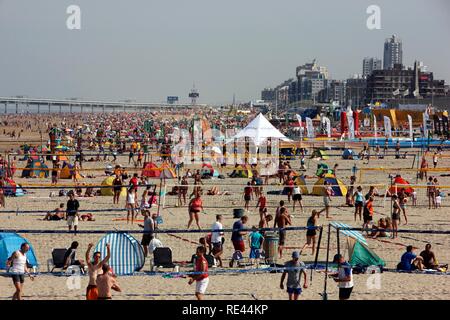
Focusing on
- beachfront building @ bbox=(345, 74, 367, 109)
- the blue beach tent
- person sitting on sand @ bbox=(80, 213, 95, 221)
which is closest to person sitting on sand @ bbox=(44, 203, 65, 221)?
person sitting on sand @ bbox=(80, 213, 95, 221)

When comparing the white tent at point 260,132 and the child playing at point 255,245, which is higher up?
the white tent at point 260,132

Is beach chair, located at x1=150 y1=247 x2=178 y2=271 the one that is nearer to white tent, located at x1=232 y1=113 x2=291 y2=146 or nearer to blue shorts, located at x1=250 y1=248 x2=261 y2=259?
blue shorts, located at x1=250 y1=248 x2=261 y2=259

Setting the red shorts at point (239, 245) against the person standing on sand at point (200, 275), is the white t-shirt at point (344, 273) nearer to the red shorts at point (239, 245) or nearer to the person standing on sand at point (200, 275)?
the person standing on sand at point (200, 275)

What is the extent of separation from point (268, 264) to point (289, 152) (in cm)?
2743

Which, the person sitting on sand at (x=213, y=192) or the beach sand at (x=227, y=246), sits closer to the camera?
the beach sand at (x=227, y=246)

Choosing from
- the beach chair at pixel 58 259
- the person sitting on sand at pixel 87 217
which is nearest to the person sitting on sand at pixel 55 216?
the person sitting on sand at pixel 87 217

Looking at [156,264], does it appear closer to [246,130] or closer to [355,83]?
[246,130]

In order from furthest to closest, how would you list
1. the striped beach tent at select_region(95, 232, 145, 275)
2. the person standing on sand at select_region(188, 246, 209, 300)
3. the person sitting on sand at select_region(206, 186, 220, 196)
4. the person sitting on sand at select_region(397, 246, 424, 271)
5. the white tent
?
the white tent → the person sitting on sand at select_region(206, 186, 220, 196) → the person sitting on sand at select_region(397, 246, 424, 271) → the striped beach tent at select_region(95, 232, 145, 275) → the person standing on sand at select_region(188, 246, 209, 300)

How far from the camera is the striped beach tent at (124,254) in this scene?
1122 centimetres

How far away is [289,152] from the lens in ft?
130

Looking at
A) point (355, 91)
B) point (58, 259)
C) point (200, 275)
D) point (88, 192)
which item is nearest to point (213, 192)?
point (88, 192)

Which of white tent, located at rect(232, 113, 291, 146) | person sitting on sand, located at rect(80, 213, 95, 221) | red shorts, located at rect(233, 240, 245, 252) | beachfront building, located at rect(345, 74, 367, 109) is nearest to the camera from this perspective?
red shorts, located at rect(233, 240, 245, 252)

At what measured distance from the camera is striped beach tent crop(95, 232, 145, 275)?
36.8 feet
